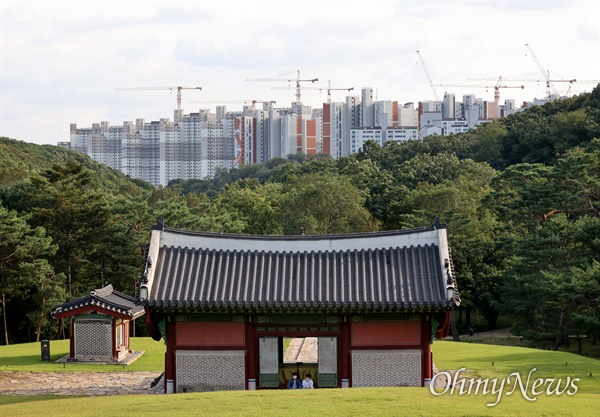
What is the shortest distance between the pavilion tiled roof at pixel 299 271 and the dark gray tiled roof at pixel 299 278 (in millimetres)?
21

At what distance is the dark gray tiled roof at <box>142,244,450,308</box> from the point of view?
17.6 metres

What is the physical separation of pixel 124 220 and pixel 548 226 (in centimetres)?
1983

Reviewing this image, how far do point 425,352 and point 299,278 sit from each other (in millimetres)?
3133

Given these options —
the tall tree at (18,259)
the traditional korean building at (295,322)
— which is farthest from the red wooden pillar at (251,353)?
the tall tree at (18,259)

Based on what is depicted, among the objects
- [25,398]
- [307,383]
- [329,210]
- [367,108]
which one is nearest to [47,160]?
[329,210]

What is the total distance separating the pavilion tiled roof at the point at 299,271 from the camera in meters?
17.6

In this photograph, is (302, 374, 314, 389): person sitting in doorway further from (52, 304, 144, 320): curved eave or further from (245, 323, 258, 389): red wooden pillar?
(52, 304, 144, 320): curved eave

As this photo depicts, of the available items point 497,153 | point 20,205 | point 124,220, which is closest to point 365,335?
point 124,220

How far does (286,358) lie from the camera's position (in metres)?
25.1

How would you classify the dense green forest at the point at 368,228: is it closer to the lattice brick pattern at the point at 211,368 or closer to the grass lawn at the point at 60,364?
the grass lawn at the point at 60,364

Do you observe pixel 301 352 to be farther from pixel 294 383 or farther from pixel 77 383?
pixel 294 383

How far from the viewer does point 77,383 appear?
69.1 feet

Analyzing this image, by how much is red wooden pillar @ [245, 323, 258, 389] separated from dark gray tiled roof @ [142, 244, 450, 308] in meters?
0.78
